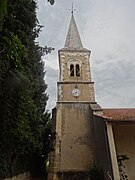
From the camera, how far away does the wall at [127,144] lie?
36.6 ft

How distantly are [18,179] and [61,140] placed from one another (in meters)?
4.59

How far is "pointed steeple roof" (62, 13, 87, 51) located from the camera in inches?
831

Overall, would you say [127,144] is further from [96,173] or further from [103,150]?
[96,173]

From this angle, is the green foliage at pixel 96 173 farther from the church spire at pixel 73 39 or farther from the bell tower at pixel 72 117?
the church spire at pixel 73 39

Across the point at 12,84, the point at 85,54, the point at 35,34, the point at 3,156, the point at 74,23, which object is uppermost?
the point at 74,23

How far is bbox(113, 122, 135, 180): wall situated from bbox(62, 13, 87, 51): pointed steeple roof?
1097 centimetres

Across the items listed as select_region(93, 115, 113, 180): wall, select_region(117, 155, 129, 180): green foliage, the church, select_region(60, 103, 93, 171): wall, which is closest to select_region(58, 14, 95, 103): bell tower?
the church

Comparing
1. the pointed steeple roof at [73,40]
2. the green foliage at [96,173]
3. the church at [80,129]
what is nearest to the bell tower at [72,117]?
the church at [80,129]

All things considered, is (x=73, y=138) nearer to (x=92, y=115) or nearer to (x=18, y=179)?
(x=92, y=115)

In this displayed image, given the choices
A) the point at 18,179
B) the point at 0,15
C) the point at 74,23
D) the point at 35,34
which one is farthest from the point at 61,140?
the point at 74,23

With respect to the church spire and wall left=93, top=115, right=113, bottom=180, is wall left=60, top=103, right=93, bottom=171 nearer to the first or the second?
wall left=93, top=115, right=113, bottom=180

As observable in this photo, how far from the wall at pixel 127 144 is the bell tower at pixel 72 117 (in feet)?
13.6

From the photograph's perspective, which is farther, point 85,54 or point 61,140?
point 85,54

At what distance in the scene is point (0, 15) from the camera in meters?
3.43
